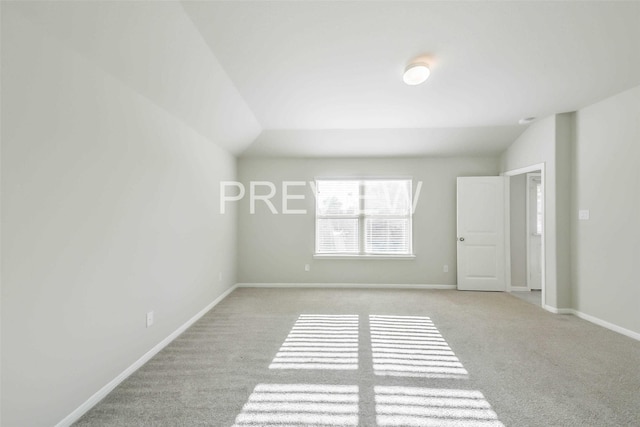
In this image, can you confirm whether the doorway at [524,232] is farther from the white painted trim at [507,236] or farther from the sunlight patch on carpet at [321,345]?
the sunlight patch on carpet at [321,345]

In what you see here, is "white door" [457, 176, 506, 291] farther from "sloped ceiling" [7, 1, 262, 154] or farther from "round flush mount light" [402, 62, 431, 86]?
"sloped ceiling" [7, 1, 262, 154]

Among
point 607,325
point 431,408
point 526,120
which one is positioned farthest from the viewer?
point 526,120

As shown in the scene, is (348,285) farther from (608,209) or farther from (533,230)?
(608,209)

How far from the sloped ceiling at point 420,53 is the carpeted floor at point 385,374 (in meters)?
2.57

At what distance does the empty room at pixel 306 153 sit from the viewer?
1655 millimetres

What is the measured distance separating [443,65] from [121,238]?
3117mm

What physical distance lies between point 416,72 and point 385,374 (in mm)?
2583

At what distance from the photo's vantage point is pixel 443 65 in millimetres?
2688

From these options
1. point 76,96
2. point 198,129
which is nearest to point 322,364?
point 76,96

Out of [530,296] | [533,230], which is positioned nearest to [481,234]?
[533,230]

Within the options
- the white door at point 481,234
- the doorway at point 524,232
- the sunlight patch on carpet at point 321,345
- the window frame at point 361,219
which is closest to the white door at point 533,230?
the doorway at point 524,232

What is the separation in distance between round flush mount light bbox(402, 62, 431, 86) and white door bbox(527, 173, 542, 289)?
3490mm

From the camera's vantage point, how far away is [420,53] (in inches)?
98.0

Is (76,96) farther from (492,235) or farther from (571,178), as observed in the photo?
(492,235)
